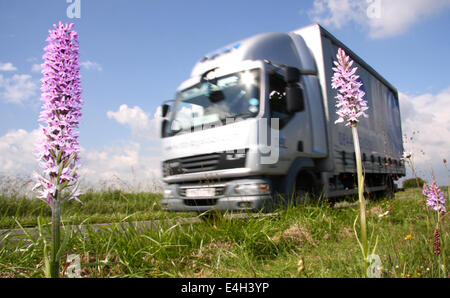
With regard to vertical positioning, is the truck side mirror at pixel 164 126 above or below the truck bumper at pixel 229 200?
above

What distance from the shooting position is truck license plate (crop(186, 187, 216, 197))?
553 centimetres

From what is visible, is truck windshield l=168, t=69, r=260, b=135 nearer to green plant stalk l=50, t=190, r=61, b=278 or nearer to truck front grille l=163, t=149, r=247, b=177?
truck front grille l=163, t=149, r=247, b=177

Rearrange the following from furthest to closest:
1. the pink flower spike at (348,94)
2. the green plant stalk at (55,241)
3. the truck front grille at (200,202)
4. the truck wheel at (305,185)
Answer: the truck wheel at (305,185) < the truck front grille at (200,202) < the pink flower spike at (348,94) < the green plant stalk at (55,241)

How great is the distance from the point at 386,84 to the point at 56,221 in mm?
13709

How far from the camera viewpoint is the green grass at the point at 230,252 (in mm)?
2500

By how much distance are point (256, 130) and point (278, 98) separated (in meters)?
1.00

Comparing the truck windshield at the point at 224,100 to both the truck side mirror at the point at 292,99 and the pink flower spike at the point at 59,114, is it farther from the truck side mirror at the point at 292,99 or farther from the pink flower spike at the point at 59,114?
→ the pink flower spike at the point at 59,114

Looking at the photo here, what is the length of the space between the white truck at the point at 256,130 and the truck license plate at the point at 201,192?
0.02 metres

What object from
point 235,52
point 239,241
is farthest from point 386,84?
point 239,241

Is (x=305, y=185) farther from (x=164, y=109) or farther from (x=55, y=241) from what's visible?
A: (x=55, y=241)

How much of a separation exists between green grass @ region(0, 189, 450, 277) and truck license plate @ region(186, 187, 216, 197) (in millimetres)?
1505

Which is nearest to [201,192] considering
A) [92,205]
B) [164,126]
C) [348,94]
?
[164,126]

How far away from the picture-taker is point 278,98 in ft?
19.0

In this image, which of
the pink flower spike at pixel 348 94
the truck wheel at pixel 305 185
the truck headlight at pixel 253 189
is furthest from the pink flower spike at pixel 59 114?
the truck wheel at pixel 305 185
